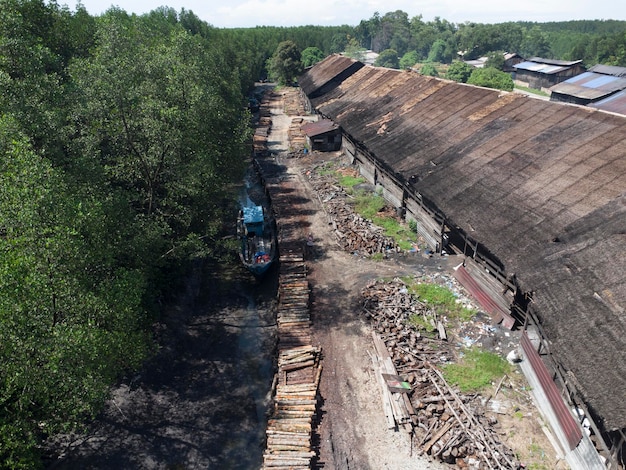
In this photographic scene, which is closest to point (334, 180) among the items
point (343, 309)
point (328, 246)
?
point (328, 246)

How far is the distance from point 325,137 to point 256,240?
23.1 metres

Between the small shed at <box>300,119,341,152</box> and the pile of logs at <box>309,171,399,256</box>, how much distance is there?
1268 cm

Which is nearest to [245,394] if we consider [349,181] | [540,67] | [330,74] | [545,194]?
[545,194]

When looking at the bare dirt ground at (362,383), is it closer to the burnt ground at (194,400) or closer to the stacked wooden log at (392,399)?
the stacked wooden log at (392,399)

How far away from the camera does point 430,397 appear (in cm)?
1617

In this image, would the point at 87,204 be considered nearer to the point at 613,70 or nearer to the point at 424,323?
the point at 424,323

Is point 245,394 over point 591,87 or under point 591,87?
under

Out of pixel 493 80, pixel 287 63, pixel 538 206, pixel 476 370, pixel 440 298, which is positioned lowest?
pixel 476 370

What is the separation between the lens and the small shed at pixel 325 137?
4772cm

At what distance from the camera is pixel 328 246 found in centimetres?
2845

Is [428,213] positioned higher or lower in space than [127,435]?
higher

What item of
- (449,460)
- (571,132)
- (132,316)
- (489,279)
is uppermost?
(571,132)

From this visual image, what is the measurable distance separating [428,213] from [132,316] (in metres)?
19.4

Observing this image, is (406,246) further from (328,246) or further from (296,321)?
(296,321)
